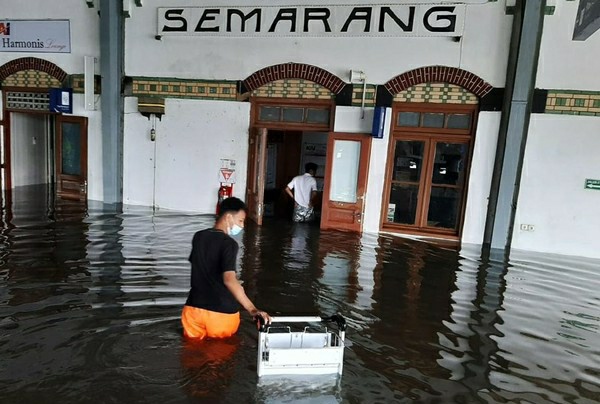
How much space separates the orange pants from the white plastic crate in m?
0.40

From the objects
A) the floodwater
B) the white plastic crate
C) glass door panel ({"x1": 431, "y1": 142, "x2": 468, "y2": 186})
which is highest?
glass door panel ({"x1": 431, "y1": 142, "x2": 468, "y2": 186})

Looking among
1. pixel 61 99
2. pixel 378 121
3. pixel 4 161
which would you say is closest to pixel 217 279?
pixel 378 121

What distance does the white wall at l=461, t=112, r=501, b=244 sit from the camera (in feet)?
23.7

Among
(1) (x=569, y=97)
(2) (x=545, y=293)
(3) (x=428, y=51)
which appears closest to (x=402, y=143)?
(3) (x=428, y=51)

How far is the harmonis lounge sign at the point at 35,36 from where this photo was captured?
8.81 m

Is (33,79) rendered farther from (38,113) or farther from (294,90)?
(294,90)

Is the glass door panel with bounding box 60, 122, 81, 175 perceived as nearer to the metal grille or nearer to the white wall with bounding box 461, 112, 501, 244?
the metal grille

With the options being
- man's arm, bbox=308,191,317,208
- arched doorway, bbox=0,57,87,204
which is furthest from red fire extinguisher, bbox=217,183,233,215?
arched doorway, bbox=0,57,87,204

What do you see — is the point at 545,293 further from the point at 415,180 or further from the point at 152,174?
the point at 152,174

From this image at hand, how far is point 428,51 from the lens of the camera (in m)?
7.34

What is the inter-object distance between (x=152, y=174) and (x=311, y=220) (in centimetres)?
312

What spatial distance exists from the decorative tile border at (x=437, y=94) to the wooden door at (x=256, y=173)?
92.2 inches

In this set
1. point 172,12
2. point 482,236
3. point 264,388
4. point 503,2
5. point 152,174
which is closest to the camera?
point 264,388

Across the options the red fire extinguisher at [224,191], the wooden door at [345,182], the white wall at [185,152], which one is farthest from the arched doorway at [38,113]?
the wooden door at [345,182]
